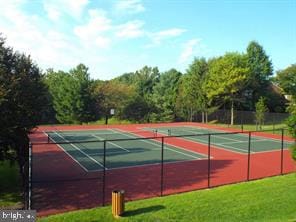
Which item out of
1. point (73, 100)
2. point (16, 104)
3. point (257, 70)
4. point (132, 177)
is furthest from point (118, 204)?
point (257, 70)

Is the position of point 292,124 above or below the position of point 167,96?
below

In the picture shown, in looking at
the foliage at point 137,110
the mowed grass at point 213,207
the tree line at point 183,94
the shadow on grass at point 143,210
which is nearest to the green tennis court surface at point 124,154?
the mowed grass at point 213,207

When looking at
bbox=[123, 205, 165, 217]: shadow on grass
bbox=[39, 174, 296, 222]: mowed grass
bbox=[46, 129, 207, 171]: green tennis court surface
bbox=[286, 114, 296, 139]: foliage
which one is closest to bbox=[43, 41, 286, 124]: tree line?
bbox=[46, 129, 207, 171]: green tennis court surface

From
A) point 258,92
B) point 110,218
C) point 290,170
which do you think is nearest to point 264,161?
point 290,170

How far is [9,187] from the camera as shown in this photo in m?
18.6

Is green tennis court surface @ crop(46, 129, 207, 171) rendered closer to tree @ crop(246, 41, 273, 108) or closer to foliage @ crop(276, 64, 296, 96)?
foliage @ crop(276, 64, 296, 96)

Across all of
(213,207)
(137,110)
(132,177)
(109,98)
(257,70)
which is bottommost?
(132,177)

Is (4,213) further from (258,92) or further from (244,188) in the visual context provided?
(258,92)

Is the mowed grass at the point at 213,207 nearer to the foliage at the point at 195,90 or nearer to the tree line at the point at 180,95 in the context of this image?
the tree line at the point at 180,95

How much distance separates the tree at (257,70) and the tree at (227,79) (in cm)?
319

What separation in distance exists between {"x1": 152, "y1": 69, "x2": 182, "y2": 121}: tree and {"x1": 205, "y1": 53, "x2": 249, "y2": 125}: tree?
290 inches

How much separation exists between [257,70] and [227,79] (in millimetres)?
14004

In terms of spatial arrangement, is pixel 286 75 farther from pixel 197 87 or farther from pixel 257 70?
pixel 197 87

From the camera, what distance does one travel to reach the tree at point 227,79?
58.2 meters
